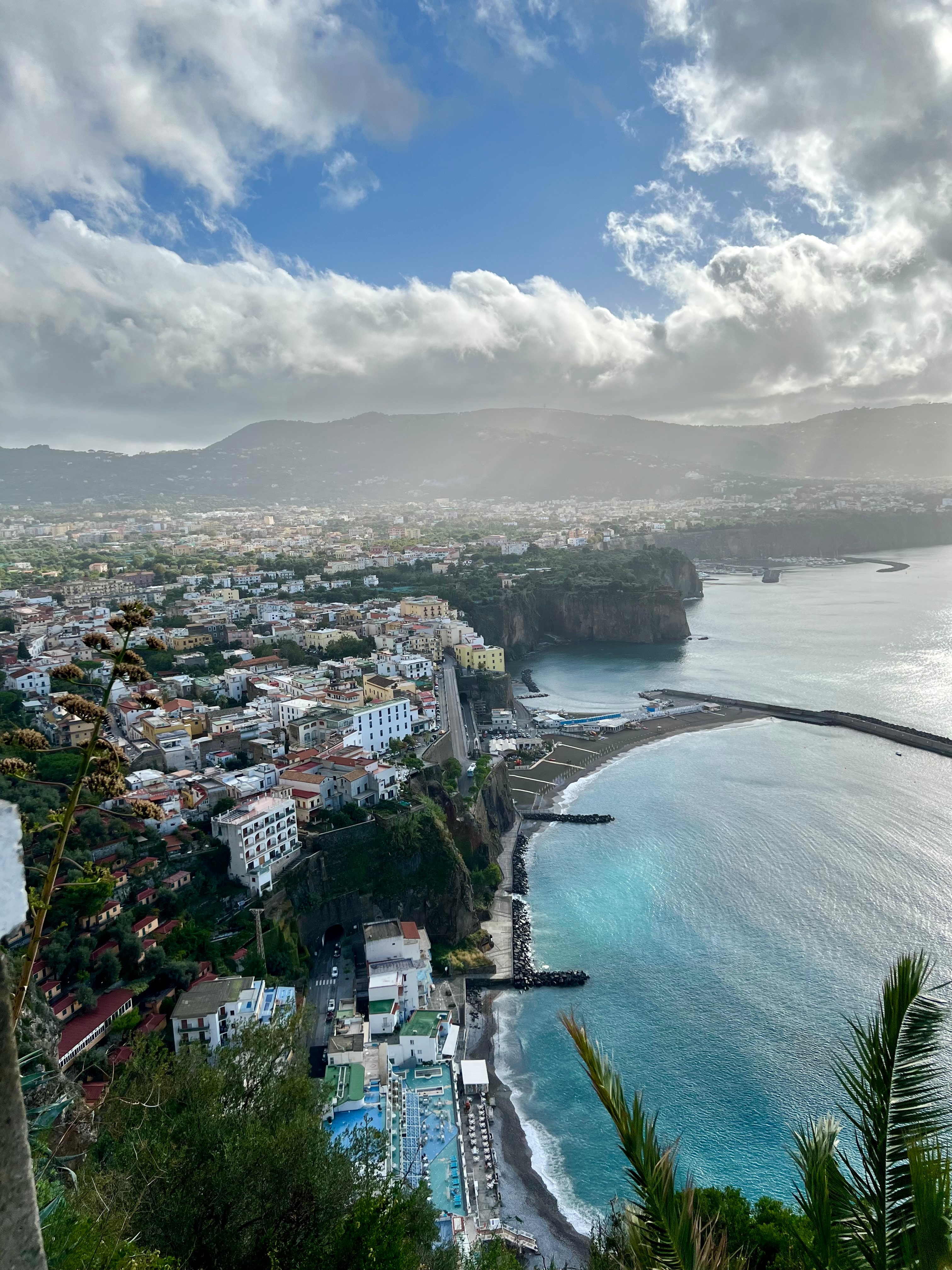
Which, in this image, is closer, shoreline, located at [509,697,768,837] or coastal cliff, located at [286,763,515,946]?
coastal cliff, located at [286,763,515,946]

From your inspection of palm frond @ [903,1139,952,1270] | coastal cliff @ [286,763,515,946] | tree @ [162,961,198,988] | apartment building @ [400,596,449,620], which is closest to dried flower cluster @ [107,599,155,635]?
palm frond @ [903,1139,952,1270]

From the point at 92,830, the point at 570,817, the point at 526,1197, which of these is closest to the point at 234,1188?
the point at 526,1197

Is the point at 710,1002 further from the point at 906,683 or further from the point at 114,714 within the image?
the point at 906,683

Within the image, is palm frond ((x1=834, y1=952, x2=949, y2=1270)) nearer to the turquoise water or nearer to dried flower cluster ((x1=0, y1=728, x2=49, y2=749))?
dried flower cluster ((x1=0, y1=728, x2=49, y2=749))

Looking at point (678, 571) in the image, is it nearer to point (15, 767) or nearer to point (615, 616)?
point (615, 616)

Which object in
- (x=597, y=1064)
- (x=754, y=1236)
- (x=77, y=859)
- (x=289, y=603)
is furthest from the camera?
(x=289, y=603)

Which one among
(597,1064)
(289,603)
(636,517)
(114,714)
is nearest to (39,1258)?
(597,1064)
